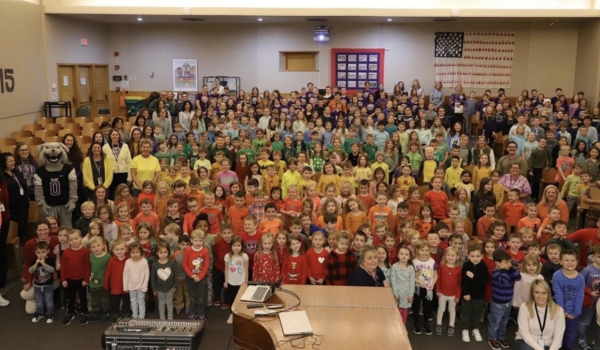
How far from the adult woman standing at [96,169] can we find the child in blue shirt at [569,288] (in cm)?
574

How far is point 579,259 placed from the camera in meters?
6.22

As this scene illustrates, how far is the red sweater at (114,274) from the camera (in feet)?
18.7

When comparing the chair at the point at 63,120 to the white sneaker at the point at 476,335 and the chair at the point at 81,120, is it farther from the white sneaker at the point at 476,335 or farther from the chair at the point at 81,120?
the white sneaker at the point at 476,335

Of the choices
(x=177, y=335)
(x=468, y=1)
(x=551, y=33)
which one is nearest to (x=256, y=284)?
(x=177, y=335)

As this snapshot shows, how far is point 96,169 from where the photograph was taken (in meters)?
7.78

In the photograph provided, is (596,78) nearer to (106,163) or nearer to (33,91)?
(106,163)

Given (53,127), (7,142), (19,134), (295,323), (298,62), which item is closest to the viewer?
(295,323)

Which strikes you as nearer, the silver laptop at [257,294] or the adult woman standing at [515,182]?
the silver laptop at [257,294]

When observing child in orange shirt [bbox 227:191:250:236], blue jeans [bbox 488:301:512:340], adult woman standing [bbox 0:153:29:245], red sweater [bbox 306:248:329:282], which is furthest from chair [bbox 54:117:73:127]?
blue jeans [bbox 488:301:512:340]

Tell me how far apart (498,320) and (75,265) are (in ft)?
14.1

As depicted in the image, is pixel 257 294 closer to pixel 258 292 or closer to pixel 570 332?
pixel 258 292

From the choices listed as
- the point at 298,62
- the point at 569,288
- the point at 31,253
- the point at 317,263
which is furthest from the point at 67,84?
the point at 569,288

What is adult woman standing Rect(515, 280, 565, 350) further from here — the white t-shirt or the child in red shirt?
the white t-shirt

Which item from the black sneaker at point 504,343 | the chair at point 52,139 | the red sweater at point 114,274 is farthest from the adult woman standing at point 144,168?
the black sneaker at point 504,343
